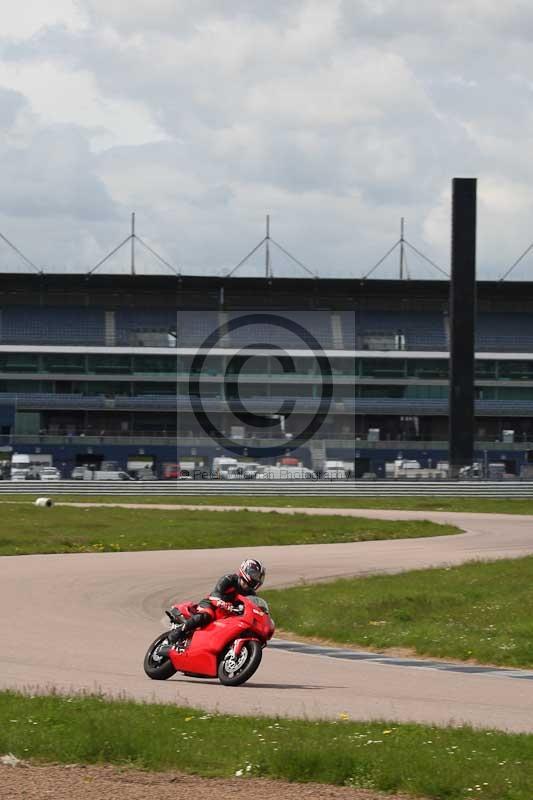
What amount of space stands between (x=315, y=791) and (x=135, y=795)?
139 cm

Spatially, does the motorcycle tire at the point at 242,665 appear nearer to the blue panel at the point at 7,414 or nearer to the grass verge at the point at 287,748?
the grass verge at the point at 287,748

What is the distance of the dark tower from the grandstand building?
24.8 m

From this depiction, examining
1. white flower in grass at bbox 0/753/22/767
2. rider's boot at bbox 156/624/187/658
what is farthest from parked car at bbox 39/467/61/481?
white flower in grass at bbox 0/753/22/767

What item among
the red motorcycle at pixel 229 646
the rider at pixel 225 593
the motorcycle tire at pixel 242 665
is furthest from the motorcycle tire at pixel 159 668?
the motorcycle tire at pixel 242 665

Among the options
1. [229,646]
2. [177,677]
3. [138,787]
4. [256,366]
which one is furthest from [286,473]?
[138,787]

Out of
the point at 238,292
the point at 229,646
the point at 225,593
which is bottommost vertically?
the point at 229,646

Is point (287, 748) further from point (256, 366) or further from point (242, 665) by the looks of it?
point (256, 366)

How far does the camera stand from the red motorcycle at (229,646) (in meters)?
15.7

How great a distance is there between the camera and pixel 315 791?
1035 cm

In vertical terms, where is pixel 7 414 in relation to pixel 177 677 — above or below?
above

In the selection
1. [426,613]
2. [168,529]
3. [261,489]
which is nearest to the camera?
[426,613]

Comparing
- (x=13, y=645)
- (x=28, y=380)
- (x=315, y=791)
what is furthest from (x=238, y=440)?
(x=315, y=791)

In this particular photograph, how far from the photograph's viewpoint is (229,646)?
15.9 metres

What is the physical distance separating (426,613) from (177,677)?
7819 millimetres
